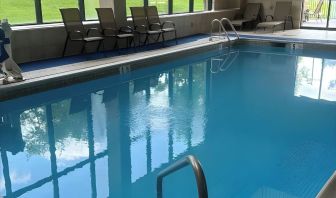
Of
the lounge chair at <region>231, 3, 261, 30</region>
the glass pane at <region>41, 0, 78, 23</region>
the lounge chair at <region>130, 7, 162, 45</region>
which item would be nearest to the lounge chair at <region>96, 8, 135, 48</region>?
the lounge chair at <region>130, 7, 162, 45</region>

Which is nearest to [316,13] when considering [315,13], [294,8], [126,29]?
[315,13]

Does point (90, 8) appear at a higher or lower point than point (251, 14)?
higher

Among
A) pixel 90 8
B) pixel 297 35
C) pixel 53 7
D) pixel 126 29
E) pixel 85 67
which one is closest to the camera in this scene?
pixel 85 67

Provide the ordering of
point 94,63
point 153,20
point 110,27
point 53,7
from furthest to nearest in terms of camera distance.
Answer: point 153,20 < point 110,27 < point 53,7 < point 94,63

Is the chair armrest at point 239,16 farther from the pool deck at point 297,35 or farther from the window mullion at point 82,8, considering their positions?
the window mullion at point 82,8

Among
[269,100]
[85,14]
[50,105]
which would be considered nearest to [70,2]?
[85,14]

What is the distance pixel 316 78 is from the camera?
6801mm

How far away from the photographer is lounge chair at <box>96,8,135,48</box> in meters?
7.55

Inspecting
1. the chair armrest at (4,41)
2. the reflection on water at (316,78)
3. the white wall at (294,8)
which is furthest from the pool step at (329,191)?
the white wall at (294,8)

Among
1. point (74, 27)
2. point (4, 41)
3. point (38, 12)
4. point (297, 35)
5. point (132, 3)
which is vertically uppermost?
point (132, 3)

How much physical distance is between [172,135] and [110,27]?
13.9 ft

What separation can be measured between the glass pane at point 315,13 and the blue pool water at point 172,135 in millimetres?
5978

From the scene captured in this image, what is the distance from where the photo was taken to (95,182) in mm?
3219

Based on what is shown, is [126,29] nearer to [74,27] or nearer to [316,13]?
[74,27]
